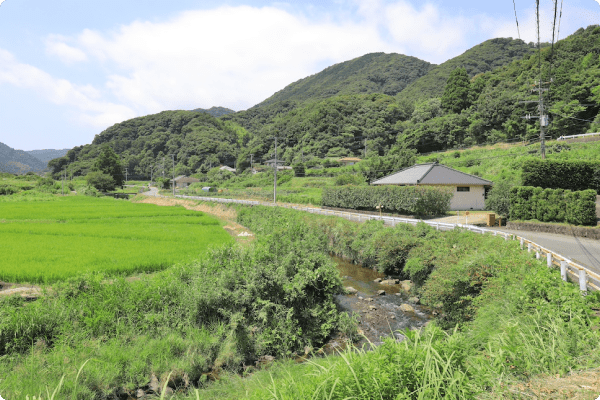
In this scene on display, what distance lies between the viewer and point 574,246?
1348 cm

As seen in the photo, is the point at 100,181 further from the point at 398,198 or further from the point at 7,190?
the point at 398,198

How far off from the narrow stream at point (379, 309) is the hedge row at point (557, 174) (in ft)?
45.5

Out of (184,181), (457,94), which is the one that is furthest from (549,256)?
(184,181)

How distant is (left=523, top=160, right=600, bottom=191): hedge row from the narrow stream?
1388 centimetres

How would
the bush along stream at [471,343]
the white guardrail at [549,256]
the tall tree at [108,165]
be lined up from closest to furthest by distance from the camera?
1. the bush along stream at [471,343]
2. the white guardrail at [549,256]
3. the tall tree at [108,165]

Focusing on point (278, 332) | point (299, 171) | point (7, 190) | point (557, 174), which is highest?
point (299, 171)

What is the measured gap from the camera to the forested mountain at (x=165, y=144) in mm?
111375

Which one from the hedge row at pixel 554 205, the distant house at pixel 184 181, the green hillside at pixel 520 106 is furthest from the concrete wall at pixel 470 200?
the distant house at pixel 184 181

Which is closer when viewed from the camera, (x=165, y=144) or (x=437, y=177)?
(x=437, y=177)

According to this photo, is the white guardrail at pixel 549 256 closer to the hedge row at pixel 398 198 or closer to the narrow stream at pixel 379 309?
the narrow stream at pixel 379 309

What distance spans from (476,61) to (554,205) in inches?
4648

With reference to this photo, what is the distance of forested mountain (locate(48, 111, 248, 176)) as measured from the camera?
365 ft

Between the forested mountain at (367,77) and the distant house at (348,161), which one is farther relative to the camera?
the forested mountain at (367,77)

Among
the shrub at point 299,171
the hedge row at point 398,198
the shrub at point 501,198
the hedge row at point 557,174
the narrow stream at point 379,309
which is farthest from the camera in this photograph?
the shrub at point 299,171
